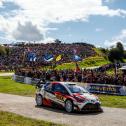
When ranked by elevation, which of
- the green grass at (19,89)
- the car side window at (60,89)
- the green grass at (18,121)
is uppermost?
the green grass at (19,89)

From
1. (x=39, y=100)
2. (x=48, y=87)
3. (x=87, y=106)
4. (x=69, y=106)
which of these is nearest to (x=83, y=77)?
(x=39, y=100)

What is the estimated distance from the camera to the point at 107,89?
33344 millimetres

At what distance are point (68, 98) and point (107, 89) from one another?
452 inches

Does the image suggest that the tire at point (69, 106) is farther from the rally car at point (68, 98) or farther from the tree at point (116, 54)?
the tree at point (116, 54)

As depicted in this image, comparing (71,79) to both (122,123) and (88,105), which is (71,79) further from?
(122,123)

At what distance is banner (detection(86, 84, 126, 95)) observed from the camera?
31859 mm

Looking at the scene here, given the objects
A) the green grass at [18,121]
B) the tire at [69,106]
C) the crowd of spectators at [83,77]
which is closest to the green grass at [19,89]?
the crowd of spectators at [83,77]

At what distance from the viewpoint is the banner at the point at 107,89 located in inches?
1254

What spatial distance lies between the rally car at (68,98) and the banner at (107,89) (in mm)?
8775

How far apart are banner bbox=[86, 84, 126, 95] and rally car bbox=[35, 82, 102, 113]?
8775mm

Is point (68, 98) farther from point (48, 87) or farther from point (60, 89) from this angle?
point (48, 87)

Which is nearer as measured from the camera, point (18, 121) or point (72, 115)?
point (18, 121)

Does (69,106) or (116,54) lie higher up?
(116,54)

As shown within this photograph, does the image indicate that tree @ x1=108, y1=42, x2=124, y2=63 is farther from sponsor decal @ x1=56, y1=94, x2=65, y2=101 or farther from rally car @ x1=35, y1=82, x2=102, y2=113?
sponsor decal @ x1=56, y1=94, x2=65, y2=101
